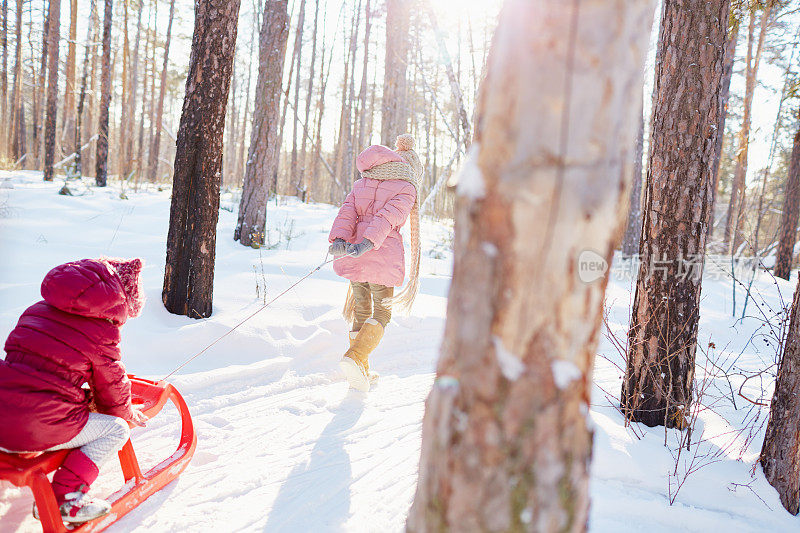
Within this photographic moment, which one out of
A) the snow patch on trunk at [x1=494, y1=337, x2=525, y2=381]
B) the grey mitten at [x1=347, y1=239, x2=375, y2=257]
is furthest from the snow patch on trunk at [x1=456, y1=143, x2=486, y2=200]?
the grey mitten at [x1=347, y1=239, x2=375, y2=257]

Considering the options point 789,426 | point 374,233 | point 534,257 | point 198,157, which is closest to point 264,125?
point 198,157

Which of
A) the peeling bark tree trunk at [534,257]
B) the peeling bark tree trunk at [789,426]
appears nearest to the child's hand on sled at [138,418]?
the peeling bark tree trunk at [534,257]

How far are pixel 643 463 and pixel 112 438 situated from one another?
2.57m

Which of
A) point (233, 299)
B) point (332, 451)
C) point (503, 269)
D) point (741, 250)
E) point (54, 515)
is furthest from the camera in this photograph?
point (741, 250)

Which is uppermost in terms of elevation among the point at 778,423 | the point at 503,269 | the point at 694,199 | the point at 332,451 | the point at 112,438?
the point at 694,199

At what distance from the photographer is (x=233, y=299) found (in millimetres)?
4820

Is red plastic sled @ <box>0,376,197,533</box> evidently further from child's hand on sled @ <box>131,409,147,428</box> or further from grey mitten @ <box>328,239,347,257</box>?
grey mitten @ <box>328,239,347,257</box>

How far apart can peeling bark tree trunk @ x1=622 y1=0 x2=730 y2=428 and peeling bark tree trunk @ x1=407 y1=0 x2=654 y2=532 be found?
90.4 inches

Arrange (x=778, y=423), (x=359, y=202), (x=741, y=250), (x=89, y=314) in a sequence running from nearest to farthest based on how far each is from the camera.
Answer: (x=89, y=314)
(x=778, y=423)
(x=359, y=202)
(x=741, y=250)

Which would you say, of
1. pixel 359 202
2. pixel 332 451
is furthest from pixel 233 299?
pixel 332 451

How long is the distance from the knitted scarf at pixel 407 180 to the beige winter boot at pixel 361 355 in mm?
254

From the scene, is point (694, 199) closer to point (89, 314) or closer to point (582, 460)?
point (582, 460)

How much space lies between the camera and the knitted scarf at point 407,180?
3.55 metres

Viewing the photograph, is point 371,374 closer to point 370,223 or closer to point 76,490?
point 370,223
